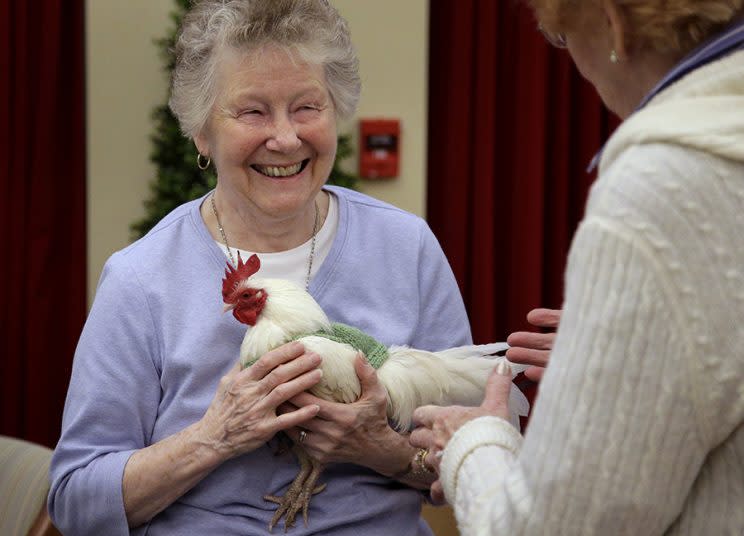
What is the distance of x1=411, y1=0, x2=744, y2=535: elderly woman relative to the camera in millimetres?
1159

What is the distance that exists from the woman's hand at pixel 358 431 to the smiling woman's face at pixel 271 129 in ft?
1.43

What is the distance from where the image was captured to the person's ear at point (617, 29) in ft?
4.21

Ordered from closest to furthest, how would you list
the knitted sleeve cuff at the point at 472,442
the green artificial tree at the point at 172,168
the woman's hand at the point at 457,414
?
the knitted sleeve cuff at the point at 472,442, the woman's hand at the point at 457,414, the green artificial tree at the point at 172,168

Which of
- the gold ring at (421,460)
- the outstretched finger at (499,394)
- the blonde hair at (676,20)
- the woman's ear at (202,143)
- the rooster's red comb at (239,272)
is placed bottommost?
the gold ring at (421,460)

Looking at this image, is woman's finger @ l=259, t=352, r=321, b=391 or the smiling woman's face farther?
the smiling woman's face

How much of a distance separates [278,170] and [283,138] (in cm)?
8

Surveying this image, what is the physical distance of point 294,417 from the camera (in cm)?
197

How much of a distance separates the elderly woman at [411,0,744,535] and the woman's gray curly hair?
1041 millimetres

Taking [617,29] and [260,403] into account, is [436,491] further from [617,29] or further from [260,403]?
[617,29]

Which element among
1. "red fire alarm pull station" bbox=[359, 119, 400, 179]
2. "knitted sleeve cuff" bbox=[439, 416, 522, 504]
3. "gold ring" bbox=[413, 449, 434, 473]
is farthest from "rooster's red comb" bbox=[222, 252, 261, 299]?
"red fire alarm pull station" bbox=[359, 119, 400, 179]

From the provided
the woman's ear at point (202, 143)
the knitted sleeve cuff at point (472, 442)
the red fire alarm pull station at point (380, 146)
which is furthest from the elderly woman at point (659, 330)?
the red fire alarm pull station at point (380, 146)

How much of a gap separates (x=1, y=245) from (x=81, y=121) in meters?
0.64

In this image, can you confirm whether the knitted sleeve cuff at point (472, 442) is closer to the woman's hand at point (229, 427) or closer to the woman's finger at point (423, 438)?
the woman's finger at point (423, 438)

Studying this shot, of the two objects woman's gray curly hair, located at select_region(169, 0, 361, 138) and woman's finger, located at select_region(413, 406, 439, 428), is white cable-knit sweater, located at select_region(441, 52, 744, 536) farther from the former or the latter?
woman's gray curly hair, located at select_region(169, 0, 361, 138)
